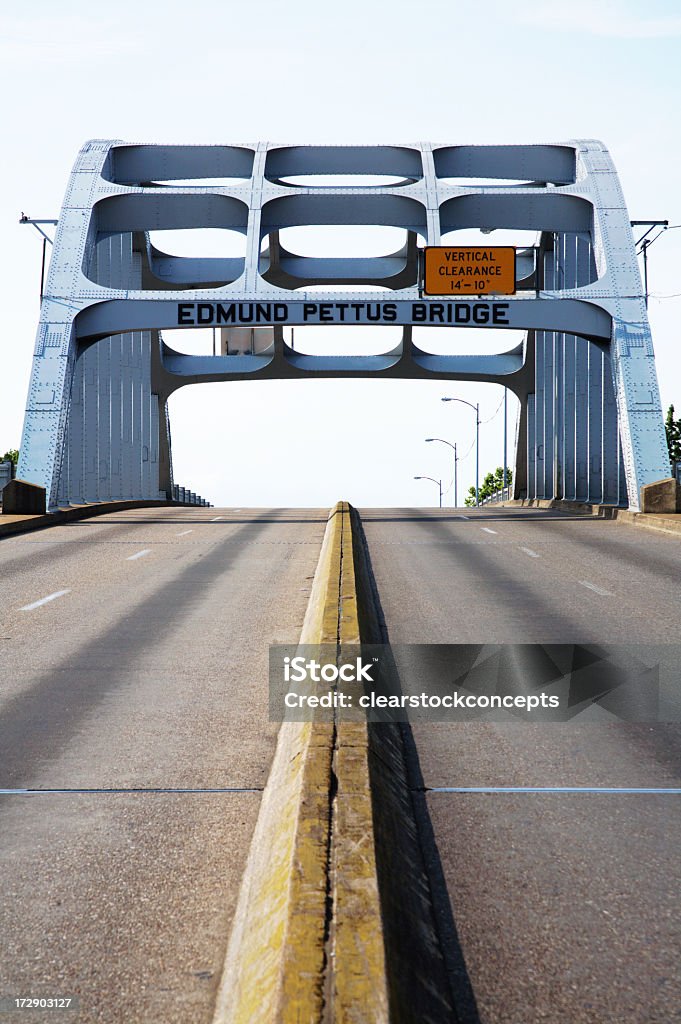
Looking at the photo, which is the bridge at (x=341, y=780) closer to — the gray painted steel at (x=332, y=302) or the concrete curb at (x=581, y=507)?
the concrete curb at (x=581, y=507)

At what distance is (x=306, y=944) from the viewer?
336 centimetres

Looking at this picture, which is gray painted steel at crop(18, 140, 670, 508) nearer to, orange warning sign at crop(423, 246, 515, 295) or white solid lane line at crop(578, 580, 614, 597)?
orange warning sign at crop(423, 246, 515, 295)

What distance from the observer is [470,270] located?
119ft

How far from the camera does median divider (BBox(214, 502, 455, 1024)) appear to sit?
123 inches

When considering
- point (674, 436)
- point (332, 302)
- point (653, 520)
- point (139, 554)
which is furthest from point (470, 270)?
point (674, 436)

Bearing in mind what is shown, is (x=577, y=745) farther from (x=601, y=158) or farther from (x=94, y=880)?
(x=601, y=158)

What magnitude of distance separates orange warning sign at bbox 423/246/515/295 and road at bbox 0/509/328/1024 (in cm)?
2193

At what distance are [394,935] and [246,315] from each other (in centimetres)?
3306

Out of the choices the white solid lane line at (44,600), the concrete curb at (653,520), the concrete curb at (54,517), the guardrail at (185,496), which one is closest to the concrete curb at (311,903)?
the white solid lane line at (44,600)

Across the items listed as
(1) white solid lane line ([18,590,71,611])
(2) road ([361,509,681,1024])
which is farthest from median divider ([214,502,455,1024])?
(1) white solid lane line ([18,590,71,611])

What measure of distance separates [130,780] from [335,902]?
2.94 m

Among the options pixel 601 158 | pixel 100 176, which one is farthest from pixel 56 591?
pixel 601 158

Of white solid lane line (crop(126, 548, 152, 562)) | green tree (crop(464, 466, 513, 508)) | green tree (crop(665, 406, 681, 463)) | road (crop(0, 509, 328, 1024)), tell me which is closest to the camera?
road (crop(0, 509, 328, 1024))

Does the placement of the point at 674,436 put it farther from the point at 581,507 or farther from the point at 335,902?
the point at 335,902
